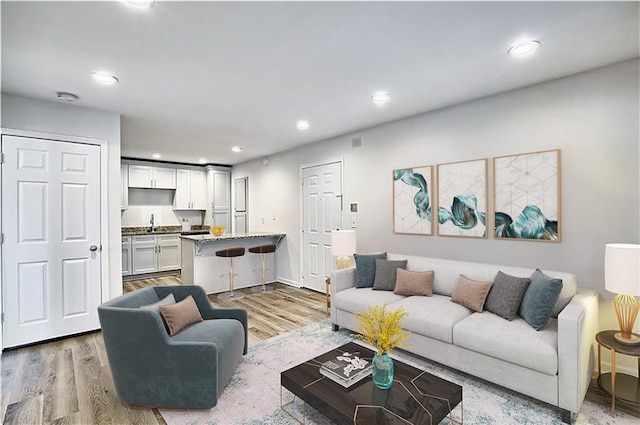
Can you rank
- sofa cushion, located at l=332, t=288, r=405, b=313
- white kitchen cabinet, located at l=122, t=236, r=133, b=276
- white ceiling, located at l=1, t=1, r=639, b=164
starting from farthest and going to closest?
white kitchen cabinet, located at l=122, t=236, r=133, b=276
sofa cushion, located at l=332, t=288, r=405, b=313
white ceiling, located at l=1, t=1, r=639, b=164

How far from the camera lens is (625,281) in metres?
2.09

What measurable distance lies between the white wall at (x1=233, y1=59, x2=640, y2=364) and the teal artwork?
0.10m

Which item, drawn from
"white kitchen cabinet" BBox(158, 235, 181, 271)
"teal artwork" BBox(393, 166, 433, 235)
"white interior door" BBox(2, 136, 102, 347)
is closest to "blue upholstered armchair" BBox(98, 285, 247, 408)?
"white interior door" BBox(2, 136, 102, 347)

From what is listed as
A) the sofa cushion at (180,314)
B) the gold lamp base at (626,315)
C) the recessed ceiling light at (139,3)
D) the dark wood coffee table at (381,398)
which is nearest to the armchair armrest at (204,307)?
the sofa cushion at (180,314)

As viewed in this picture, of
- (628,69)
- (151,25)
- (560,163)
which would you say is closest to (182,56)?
(151,25)

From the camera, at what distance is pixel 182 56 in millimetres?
2338

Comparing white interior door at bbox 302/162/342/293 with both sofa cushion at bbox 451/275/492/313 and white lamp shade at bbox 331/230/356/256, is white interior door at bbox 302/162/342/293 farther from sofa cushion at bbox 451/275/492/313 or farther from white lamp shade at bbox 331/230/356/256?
sofa cushion at bbox 451/275/492/313

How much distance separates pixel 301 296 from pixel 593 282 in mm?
3615

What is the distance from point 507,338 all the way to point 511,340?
29 mm

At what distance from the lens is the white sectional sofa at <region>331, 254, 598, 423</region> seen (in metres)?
2.03

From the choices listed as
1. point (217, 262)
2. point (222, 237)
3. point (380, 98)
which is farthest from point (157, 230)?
point (380, 98)

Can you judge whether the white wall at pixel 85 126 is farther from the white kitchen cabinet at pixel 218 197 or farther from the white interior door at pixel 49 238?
the white kitchen cabinet at pixel 218 197

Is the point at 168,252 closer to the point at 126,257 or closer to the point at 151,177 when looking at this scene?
the point at 126,257

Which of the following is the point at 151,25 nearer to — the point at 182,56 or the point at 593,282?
the point at 182,56
